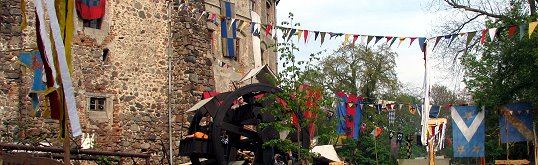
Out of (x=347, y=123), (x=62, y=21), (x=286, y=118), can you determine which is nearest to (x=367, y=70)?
(x=347, y=123)

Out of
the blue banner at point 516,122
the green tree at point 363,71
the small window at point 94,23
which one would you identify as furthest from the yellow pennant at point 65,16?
the green tree at point 363,71

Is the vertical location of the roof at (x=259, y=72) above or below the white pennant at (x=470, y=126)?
above

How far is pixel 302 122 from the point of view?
20.5 meters

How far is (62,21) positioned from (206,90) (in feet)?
52.7

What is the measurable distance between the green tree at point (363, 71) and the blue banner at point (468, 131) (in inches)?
787

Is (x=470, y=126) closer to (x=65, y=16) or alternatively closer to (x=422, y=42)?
(x=422, y=42)

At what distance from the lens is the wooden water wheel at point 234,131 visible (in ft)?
67.2

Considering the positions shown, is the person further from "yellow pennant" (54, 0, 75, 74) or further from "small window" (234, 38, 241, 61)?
"yellow pennant" (54, 0, 75, 74)

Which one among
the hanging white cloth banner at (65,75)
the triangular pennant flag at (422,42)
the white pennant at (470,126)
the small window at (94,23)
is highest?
the small window at (94,23)

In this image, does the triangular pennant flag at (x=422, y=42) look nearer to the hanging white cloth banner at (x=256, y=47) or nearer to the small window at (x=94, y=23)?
the hanging white cloth banner at (x=256, y=47)

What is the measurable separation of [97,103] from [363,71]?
26.7 meters

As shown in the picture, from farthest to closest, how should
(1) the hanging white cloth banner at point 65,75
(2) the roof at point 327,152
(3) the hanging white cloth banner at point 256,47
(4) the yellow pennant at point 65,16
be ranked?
(3) the hanging white cloth banner at point 256,47, (2) the roof at point 327,152, (4) the yellow pennant at point 65,16, (1) the hanging white cloth banner at point 65,75

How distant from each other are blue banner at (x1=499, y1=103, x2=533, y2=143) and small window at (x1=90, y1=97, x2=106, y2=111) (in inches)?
506

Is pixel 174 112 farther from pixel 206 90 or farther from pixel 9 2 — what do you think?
pixel 9 2
